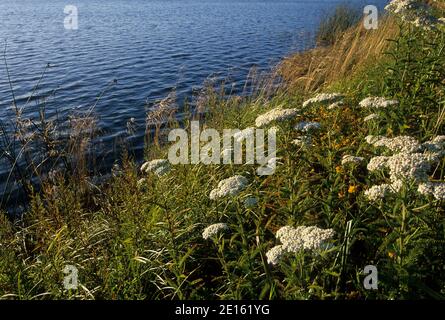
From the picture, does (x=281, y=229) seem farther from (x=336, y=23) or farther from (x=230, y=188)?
(x=336, y=23)

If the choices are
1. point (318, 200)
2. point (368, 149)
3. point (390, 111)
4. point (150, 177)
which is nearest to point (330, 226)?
point (318, 200)

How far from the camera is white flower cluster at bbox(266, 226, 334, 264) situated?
2990mm

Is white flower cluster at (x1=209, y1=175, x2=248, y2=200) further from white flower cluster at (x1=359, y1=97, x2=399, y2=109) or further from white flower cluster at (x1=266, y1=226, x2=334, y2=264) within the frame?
white flower cluster at (x1=359, y1=97, x2=399, y2=109)

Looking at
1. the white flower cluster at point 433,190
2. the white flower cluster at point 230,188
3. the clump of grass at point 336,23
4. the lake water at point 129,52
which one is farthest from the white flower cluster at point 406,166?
the clump of grass at point 336,23

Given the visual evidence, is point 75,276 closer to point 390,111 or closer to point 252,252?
point 252,252

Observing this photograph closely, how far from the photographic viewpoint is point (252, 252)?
353 cm

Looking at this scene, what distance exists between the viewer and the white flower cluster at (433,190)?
3.04 meters

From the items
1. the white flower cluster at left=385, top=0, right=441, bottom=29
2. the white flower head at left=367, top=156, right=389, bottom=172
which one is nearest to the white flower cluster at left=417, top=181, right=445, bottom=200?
the white flower head at left=367, top=156, right=389, bottom=172

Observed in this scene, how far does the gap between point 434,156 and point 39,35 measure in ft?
80.9

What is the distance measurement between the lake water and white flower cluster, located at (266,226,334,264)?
7.19 meters

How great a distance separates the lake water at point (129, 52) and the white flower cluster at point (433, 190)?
719 cm

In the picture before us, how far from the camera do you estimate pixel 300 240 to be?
3080 mm

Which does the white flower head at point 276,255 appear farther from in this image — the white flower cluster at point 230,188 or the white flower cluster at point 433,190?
the white flower cluster at point 433,190

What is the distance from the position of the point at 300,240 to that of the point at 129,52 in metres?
19.2
